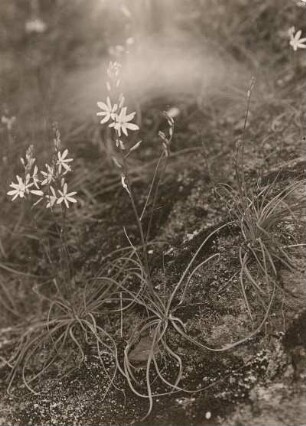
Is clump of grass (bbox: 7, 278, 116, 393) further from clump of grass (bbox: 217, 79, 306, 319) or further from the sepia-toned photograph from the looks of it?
clump of grass (bbox: 217, 79, 306, 319)

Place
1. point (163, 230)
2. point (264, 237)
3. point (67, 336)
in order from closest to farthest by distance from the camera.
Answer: point (264, 237) → point (67, 336) → point (163, 230)

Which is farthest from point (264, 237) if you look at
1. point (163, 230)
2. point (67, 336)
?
point (67, 336)

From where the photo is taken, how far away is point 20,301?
96.0 inches

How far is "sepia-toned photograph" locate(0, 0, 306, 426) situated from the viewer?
Result: 1.74 meters

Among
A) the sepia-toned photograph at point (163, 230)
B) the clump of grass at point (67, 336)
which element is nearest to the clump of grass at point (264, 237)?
the sepia-toned photograph at point (163, 230)

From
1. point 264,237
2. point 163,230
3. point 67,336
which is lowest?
point 67,336

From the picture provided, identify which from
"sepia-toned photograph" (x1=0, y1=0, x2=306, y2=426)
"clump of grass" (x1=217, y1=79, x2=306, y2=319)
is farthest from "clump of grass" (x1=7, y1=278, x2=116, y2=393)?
"clump of grass" (x1=217, y1=79, x2=306, y2=319)

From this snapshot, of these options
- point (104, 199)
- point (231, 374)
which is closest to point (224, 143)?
point (104, 199)

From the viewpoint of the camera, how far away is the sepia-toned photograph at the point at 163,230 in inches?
68.4

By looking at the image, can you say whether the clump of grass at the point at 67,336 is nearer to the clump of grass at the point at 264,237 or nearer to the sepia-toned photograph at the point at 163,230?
the sepia-toned photograph at the point at 163,230

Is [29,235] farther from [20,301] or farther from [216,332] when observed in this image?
[216,332]

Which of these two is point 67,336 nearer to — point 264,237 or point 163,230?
point 163,230

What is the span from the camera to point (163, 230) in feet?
7.53

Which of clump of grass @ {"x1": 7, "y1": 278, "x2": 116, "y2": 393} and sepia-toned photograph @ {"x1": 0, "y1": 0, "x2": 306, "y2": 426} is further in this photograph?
clump of grass @ {"x1": 7, "y1": 278, "x2": 116, "y2": 393}
